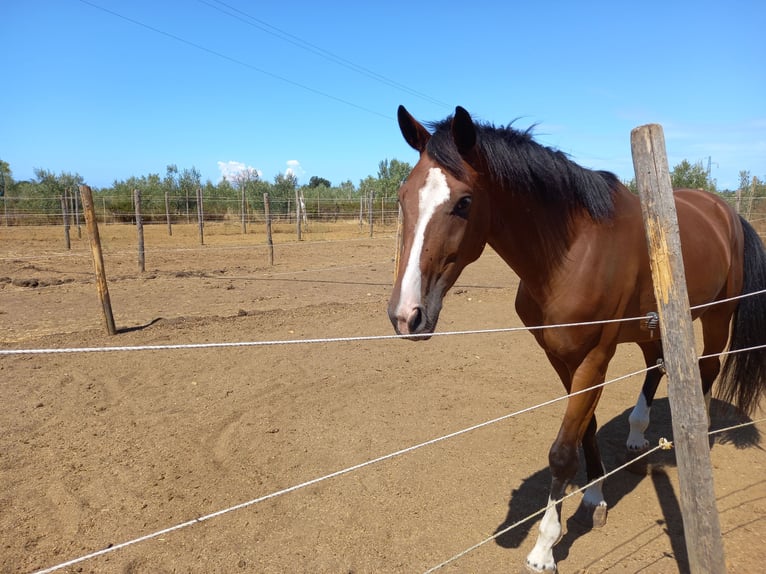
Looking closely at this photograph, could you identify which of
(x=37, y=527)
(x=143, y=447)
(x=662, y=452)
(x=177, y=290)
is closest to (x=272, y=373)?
(x=143, y=447)

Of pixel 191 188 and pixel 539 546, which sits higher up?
pixel 191 188

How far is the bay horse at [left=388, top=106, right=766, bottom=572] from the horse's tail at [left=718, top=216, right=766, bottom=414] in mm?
935

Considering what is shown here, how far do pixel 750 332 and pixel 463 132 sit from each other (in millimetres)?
3337

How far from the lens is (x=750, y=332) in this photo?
3.67 m

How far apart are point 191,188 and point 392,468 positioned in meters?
34.0

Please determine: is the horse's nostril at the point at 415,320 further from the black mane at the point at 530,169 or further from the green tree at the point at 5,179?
the green tree at the point at 5,179

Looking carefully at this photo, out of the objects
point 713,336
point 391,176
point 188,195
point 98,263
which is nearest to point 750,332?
point 713,336

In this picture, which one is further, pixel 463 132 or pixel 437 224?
pixel 463 132

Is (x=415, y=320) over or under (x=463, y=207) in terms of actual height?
under

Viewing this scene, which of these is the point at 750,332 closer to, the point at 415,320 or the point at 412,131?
the point at 412,131

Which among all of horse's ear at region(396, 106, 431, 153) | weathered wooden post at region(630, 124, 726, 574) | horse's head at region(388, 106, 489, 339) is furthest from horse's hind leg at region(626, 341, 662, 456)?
horse's ear at region(396, 106, 431, 153)

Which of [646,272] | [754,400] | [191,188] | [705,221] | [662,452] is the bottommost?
[662,452]

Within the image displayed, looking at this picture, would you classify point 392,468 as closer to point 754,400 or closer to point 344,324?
point 754,400

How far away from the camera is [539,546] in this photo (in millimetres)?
2340
